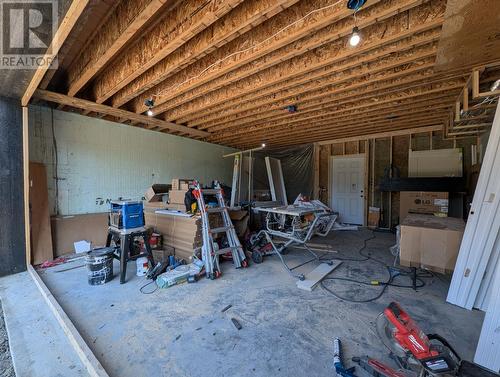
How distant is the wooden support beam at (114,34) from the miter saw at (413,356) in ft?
9.45

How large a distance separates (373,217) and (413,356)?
5648mm

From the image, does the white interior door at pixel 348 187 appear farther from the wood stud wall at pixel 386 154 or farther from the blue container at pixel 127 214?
the blue container at pixel 127 214

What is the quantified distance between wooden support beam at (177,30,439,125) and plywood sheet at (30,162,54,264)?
8.16 ft

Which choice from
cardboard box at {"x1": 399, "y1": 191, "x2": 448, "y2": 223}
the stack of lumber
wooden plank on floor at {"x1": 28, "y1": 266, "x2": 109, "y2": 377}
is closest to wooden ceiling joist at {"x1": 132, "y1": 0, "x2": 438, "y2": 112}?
the stack of lumber

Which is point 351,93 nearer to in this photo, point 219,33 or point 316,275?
point 219,33

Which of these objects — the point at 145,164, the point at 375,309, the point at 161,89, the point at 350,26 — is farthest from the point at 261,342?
the point at 145,164

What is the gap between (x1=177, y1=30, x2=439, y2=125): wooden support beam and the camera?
245cm

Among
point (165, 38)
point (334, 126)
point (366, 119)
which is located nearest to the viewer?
point (165, 38)

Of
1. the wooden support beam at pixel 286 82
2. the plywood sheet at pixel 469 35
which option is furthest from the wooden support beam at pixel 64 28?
the plywood sheet at pixel 469 35

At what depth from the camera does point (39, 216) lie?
145 inches

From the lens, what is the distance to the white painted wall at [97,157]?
3992 millimetres

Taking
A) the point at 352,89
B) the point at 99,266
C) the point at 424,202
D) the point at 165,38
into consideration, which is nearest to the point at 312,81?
the point at 352,89

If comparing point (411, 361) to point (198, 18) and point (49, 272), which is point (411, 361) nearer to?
point (198, 18)

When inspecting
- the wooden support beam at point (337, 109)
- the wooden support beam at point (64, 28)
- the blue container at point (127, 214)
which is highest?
the wooden support beam at point (337, 109)
